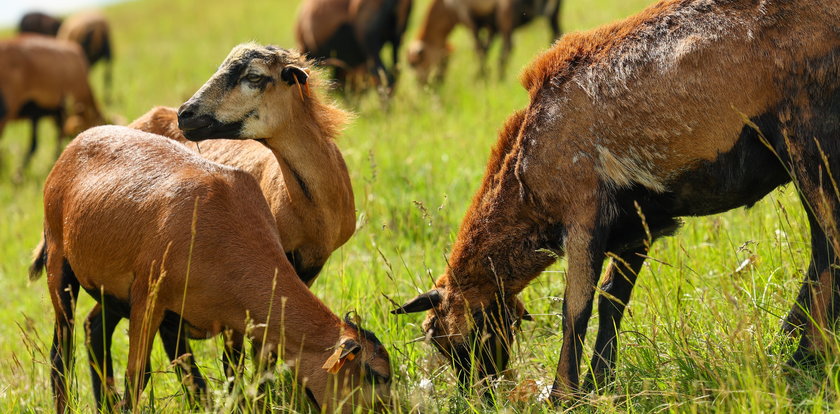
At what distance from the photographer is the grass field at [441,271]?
169 inches

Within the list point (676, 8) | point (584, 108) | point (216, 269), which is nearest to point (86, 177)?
point (216, 269)

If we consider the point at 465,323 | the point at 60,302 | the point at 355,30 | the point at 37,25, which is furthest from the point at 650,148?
the point at 37,25

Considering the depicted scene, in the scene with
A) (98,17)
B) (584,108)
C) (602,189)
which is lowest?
(98,17)

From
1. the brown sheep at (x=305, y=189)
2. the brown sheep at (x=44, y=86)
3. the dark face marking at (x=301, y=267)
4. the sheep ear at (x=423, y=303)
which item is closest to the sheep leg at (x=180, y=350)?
the brown sheep at (x=305, y=189)

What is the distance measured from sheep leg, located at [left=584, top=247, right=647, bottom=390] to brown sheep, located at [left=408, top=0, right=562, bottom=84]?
8.37 meters

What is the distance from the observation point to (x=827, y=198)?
428cm

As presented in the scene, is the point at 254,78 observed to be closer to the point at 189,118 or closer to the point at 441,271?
the point at 189,118

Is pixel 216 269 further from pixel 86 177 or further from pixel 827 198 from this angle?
pixel 827 198

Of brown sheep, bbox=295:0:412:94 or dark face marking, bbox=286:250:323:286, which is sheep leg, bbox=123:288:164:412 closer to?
dark face marking, bbox=286:250:323:286

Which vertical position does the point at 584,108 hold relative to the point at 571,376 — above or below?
above

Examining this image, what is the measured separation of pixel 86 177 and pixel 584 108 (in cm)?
274

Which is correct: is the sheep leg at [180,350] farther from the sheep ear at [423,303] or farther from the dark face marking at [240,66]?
the dark face marking at [240,66]

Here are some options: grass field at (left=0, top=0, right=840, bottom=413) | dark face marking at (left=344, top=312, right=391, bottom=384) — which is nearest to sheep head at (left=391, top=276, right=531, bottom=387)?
grass field at (left=0, top=0, right=840, bottom=413)

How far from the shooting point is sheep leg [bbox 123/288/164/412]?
4590 mm
